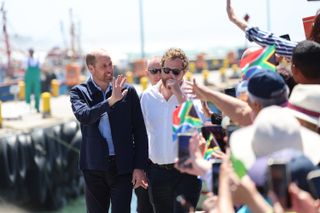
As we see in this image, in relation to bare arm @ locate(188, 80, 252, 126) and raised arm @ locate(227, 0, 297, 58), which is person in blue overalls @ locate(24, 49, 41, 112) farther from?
bare arm @ locate(188, 80, 252, 126)

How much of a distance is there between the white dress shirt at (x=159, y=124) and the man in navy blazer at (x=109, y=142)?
0.37 feet

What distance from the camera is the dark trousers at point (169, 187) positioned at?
4246 mm

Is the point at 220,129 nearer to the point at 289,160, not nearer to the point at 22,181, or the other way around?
the point at 289,160

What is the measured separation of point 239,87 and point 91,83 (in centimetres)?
137

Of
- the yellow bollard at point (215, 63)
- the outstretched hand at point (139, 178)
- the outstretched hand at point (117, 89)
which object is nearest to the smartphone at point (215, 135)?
the outstretched hand at point (117, 89)

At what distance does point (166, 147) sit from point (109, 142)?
0.43 m

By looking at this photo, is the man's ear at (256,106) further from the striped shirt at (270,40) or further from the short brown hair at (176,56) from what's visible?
the short brown hair at (176,56)

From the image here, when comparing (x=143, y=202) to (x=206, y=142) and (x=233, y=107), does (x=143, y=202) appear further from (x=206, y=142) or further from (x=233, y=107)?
(x=233, y=107)

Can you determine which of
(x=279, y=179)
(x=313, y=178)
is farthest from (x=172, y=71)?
(x=279, y=179)

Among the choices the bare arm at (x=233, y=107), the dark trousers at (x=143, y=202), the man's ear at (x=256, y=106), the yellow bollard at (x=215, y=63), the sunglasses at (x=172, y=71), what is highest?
the sunglasses at (x=172, y=71)

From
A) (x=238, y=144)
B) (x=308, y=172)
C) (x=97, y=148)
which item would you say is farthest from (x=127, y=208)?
(x=308, y=172)

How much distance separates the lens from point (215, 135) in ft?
11.2

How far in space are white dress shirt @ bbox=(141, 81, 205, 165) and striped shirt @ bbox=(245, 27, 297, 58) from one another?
84cm

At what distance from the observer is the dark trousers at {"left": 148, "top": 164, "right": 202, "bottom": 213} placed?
4.25 metres
